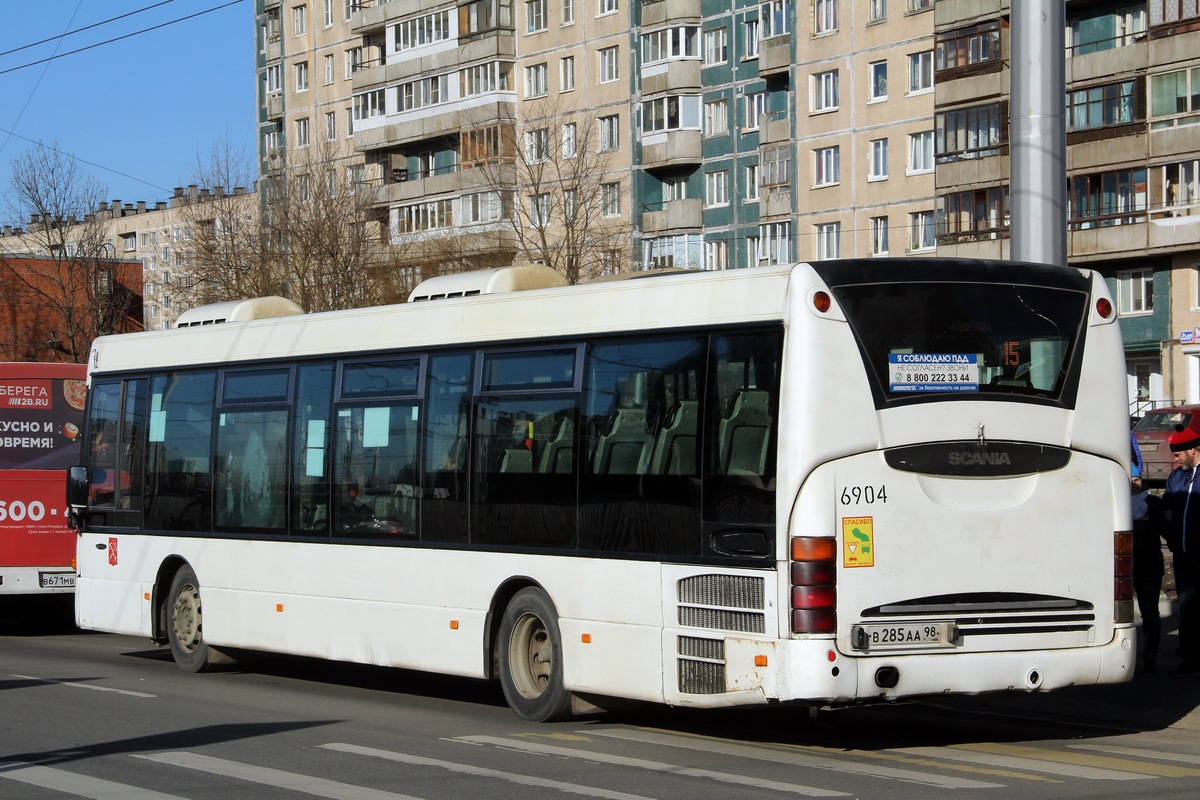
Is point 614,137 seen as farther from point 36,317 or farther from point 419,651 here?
point 419,651

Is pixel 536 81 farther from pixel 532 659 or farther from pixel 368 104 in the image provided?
pixel 532 659

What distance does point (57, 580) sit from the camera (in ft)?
65.6

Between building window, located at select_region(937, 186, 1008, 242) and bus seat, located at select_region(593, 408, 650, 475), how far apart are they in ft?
140

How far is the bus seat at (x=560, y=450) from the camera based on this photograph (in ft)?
37.2

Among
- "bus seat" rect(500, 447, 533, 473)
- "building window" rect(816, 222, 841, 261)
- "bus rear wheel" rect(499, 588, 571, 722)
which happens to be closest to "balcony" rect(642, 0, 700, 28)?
"building window" rect(816, 222, 841, 261)

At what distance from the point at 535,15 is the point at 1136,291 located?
1118 inches

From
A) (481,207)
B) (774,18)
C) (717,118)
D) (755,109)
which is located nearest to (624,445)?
(481,207)

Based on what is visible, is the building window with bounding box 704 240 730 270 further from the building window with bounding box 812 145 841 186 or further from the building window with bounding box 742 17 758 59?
the building window with bounding box 742 17 758 59

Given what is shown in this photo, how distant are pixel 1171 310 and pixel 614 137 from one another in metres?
23.7


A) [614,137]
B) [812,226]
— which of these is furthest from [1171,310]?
[614,137]

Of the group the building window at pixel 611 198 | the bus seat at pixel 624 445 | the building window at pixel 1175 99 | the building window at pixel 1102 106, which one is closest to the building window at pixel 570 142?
the building window at pixel 611 198

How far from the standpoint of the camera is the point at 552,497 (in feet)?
37.7

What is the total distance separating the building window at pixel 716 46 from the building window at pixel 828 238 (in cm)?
814

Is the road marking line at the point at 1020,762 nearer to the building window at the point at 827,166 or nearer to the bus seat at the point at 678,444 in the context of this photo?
the bus seat at the point at 678,444
